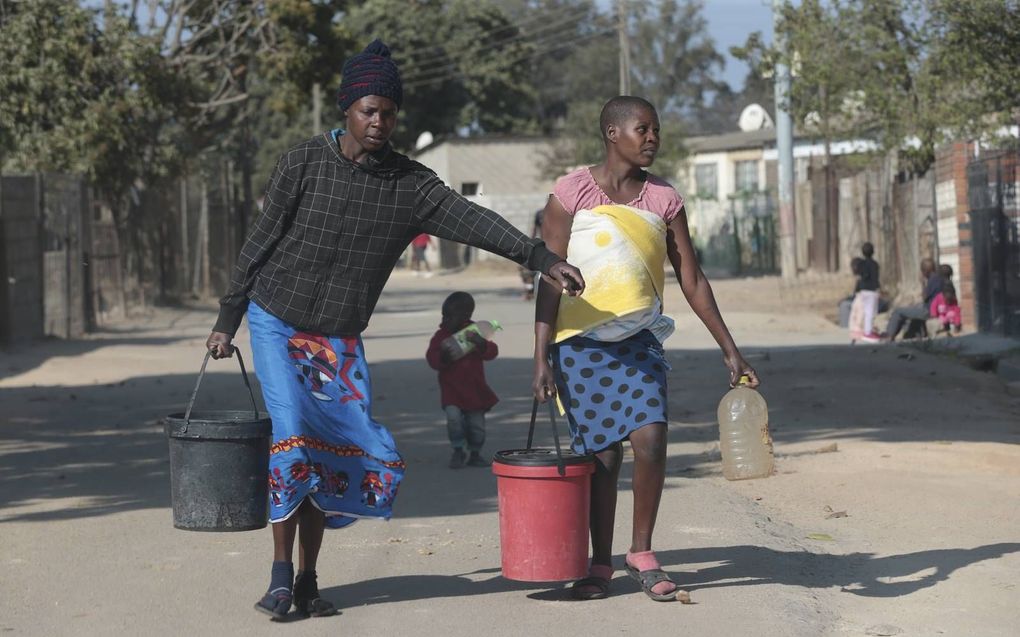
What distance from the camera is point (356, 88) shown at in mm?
5520

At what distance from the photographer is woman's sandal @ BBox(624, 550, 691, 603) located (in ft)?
19.1

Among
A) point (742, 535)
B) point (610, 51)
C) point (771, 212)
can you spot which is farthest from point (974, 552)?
point (610, 51)

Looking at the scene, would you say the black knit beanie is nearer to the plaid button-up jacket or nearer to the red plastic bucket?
the plaid button-up jacket

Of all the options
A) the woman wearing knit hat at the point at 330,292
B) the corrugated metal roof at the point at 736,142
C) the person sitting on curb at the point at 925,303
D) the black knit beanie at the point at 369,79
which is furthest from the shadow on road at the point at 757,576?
the corrugated metal roof at the point at 736,142

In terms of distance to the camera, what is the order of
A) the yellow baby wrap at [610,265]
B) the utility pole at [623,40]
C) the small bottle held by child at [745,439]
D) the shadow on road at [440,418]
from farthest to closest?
the utility pole at [623,40] → the small bottle held by child at [745,439] → the shadow on road at [440,418] → the yellow baby wrap at [610,265]

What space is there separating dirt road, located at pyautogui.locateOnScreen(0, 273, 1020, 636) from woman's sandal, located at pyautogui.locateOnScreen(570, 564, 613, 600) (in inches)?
1.7

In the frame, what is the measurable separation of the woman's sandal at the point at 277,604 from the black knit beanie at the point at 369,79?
5.79ft

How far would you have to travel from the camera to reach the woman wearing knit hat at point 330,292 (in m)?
5.54

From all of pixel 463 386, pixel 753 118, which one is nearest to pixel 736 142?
pixel 753 118

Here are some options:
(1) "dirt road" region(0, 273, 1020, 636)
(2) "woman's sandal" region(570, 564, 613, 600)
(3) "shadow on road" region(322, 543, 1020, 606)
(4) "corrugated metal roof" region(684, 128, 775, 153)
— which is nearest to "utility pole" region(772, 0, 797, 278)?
(1) "dirt road" region(0, 273, 1020, 636)

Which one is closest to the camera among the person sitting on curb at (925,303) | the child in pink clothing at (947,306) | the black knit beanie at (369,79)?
the black knit beanie at (369,79)

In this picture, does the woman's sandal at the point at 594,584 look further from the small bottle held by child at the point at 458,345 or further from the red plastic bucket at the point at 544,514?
the small bottle held by child at the point at 458,345

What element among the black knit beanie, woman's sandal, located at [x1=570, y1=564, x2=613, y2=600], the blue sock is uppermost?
the black knit beanie

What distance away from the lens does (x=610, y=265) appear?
5738 millimetres
